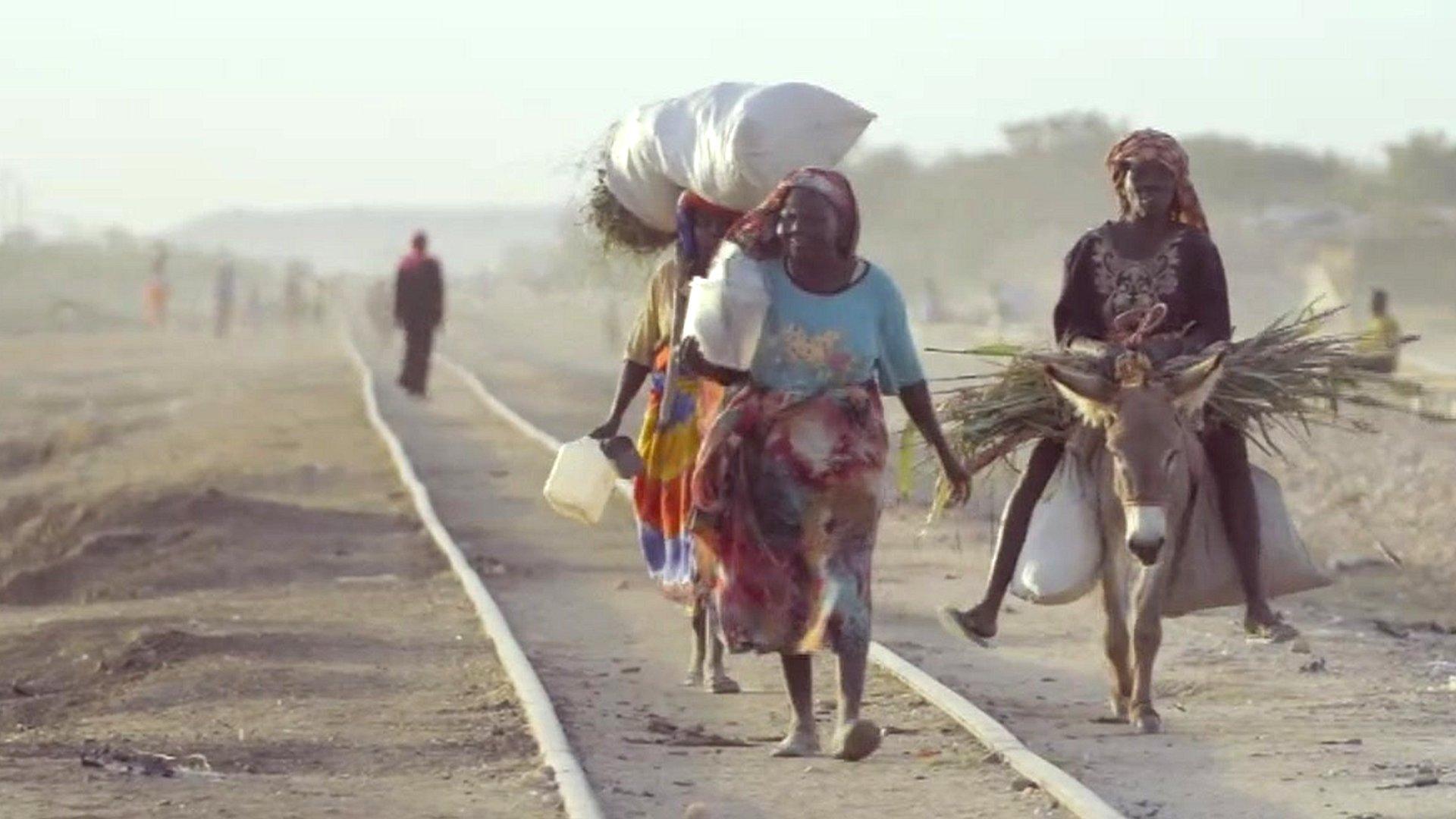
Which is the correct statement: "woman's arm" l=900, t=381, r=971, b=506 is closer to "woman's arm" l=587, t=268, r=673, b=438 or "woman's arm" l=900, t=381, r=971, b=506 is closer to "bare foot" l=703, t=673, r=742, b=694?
"woman's arm" l=587, t=268, r=673, b=438

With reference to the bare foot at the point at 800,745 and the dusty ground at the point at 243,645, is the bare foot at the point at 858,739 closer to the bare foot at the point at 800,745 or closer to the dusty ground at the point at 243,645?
the bare foot at the point at 800,745

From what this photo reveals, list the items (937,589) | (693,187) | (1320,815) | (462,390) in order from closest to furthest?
(1320,815) < (693,187) < (937,589) < (462,390)

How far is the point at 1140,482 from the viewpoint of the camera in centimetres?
992

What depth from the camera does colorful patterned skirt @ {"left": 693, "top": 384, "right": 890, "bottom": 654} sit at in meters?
9.43

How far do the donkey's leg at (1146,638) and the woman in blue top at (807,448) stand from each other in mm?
1116

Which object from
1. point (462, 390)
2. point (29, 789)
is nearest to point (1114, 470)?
point (29, 789)

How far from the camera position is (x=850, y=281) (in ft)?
30.9

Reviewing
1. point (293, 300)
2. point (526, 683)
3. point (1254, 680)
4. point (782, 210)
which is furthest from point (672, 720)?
point (293, 300)

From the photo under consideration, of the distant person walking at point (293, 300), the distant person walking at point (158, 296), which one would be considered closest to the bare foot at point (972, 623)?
the distant person walking at point (158, 296)

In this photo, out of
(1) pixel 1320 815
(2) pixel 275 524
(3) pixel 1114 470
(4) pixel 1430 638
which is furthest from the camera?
(2) pixel 275 524

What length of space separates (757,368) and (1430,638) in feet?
18.3

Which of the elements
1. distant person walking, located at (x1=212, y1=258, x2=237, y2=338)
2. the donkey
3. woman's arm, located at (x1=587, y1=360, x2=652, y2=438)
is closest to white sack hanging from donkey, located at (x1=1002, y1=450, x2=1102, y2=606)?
the donkey

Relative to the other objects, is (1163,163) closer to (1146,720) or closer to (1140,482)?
(1140,482)

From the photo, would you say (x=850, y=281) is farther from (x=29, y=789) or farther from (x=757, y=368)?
(x=29, y=789)
